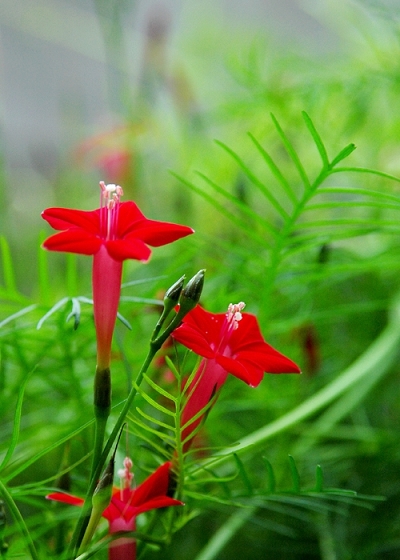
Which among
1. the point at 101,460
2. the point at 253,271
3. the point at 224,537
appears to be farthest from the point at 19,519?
the point at 253,271

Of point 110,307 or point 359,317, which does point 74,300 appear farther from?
point 359,317

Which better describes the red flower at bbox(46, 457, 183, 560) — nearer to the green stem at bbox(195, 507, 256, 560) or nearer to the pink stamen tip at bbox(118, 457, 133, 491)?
the pink stamen tip at bbox(118, 457, 133, 491)

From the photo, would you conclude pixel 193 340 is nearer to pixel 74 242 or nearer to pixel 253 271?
Answer: pixel 74 242

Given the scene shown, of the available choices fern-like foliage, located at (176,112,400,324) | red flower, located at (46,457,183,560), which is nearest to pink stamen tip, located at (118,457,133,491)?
red flower, located at (46,457,183,560)

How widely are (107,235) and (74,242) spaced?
0.03 m

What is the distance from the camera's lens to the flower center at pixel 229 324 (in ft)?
0.82

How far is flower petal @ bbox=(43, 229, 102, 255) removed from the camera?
0.21 metres

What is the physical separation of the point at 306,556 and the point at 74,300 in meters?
0.30

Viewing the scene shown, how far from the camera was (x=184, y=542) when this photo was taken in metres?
0.50

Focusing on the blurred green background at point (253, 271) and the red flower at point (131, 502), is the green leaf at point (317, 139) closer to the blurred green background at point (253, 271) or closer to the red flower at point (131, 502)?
the blurred green background at point (253, 271)

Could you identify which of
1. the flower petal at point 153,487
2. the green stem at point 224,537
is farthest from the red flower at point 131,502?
the green stem at point 224,537

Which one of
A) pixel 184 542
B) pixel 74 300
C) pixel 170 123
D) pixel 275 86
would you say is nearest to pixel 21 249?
pixel 170 123

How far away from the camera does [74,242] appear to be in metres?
0.22

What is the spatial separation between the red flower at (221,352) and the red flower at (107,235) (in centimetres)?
3
